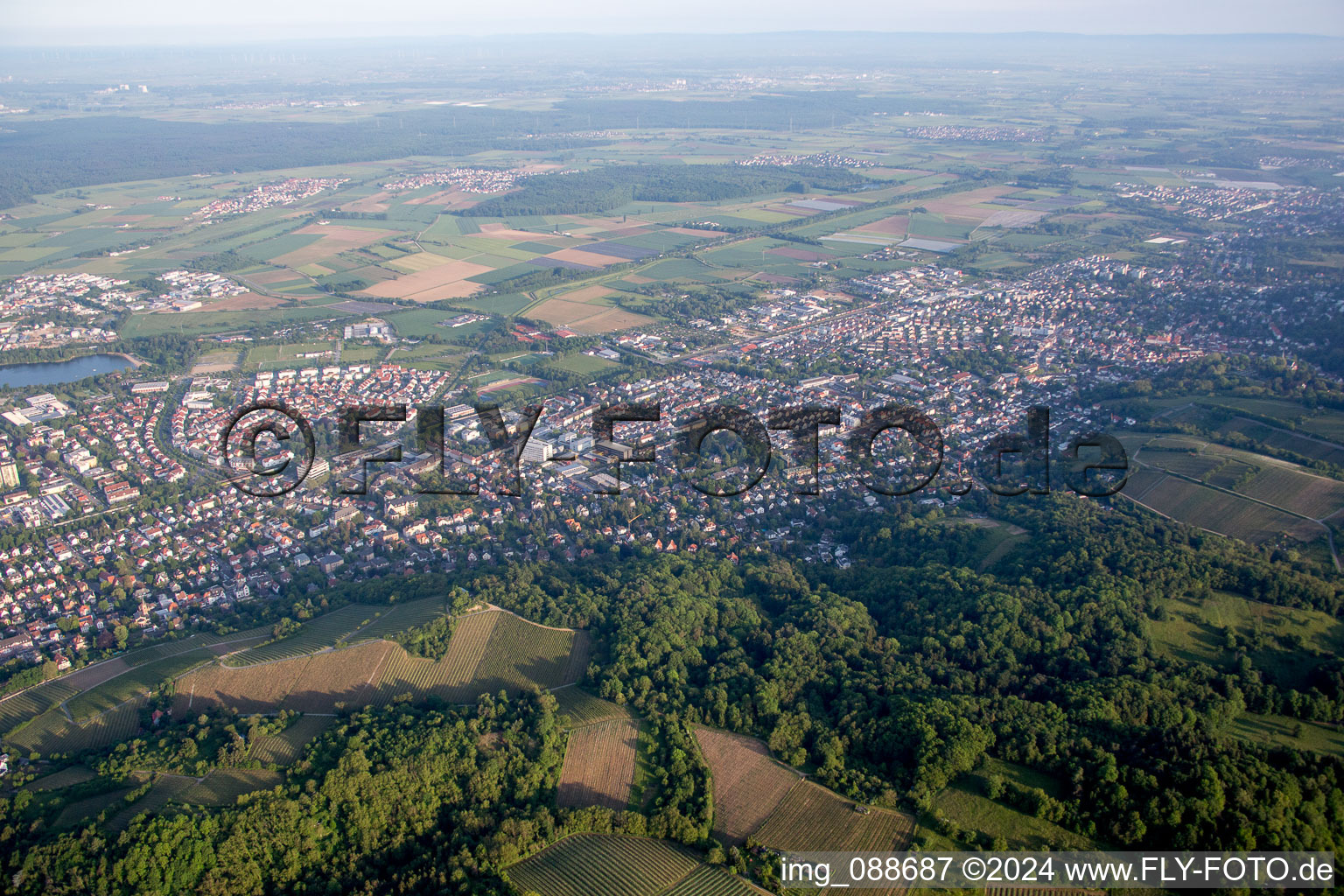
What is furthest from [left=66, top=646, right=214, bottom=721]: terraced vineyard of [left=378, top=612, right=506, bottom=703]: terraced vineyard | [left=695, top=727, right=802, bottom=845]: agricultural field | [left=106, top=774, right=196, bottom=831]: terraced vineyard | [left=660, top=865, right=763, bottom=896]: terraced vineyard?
[left=660, top=865, right=763, bottom=896]: terraced vineyard

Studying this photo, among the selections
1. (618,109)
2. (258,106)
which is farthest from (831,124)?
(258,106)

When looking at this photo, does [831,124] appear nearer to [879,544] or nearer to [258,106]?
[258,106]

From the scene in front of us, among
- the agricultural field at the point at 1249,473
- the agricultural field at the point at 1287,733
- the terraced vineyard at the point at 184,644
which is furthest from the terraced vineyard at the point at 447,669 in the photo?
the agricultural field at the point at 1249,473

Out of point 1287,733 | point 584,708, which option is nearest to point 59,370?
point 584,708

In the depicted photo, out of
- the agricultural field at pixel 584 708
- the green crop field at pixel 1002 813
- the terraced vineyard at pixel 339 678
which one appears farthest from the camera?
the terraced vineyard at pixel 339 678

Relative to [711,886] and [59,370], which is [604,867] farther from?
[59,370]

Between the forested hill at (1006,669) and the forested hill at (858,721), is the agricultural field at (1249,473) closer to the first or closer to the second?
the forested hill at (858,721)
